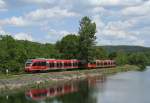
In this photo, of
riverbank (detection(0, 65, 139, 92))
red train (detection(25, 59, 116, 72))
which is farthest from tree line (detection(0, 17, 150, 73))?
riverbank (detection(0, 65, 139, 92))

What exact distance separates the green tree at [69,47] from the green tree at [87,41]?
12.6 metres

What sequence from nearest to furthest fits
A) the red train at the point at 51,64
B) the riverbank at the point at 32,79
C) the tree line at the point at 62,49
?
1. the riverbank at the point at 32,79
2. the red train at the point at 51,64
3. the tree line at the point at 62,49

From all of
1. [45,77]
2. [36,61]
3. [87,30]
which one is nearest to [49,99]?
[45,77]

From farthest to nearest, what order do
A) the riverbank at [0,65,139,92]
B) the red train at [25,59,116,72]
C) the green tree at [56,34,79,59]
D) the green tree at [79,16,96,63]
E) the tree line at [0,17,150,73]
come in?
the green tree at [56,34,79,59] → the green tree at [79,16,96,63] → the tree line at [0,17,150,73] → the red train at [25,59,116,72] → the riverbank at [0,65,139,92]

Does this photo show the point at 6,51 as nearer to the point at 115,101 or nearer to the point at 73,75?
the point at 73,75

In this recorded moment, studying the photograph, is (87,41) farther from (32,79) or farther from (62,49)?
(32,79)

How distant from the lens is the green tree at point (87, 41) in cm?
11138

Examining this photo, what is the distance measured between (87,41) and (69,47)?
109ft

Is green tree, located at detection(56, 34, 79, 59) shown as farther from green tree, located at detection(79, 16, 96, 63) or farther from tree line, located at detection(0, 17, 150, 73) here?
green tree, located at detection(79, 16, 96, 63)

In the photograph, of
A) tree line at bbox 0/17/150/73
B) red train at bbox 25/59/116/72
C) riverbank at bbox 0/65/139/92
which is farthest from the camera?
tree line at bbox 0/17/150/73

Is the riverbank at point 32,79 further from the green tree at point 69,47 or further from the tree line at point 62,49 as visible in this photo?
the green tree at point 69,47

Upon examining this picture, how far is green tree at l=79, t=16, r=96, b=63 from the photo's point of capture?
365ft

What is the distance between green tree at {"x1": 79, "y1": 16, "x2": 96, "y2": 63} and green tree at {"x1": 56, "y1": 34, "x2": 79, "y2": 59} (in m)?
12.6

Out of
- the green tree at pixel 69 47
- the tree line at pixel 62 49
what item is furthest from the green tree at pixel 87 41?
the green tree at pixel 69 47
